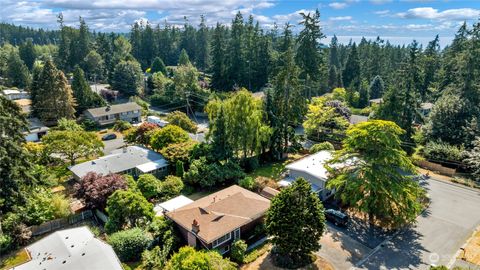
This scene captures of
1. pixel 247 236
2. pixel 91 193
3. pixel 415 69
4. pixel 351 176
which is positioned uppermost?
pixel 415 69

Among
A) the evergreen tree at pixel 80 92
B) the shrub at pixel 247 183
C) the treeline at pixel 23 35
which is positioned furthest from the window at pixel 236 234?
the treeline at pixel 23 35

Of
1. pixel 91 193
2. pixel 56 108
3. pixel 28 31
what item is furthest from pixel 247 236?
pixel 28 31

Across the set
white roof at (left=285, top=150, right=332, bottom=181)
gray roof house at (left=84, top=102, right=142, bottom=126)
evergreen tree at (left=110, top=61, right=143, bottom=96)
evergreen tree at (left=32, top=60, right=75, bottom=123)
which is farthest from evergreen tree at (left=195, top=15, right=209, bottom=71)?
white roof at (left=285, top=150, right=332, bottom=181)

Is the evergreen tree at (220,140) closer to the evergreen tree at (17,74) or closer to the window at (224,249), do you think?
the window at (224,249)

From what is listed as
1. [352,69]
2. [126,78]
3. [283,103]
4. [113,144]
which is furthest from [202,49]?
[283,103]

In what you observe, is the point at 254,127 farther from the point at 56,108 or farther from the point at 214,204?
the point at 56,108

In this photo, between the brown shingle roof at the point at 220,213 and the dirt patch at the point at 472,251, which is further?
the brown shingle roof at the point at 220,213
